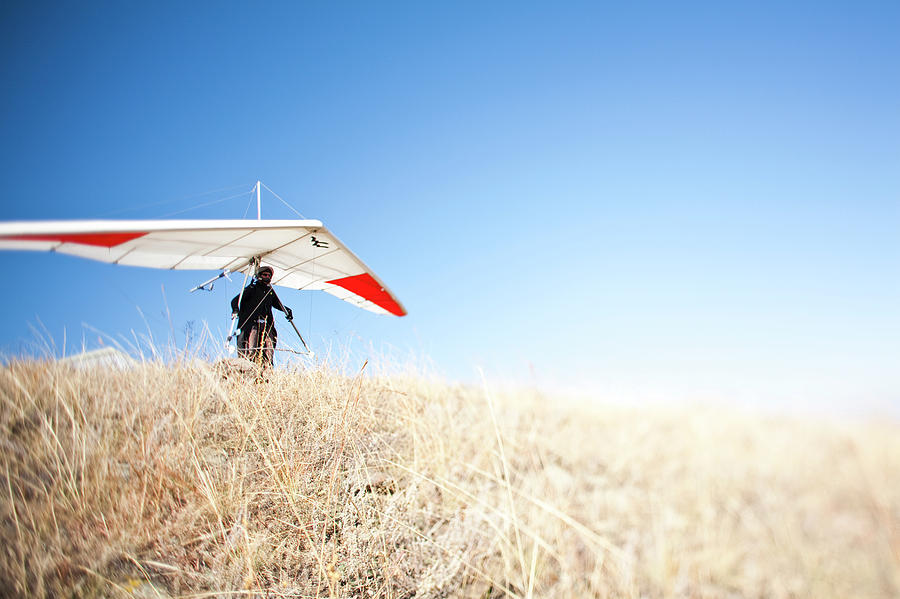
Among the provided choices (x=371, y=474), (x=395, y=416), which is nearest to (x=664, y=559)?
(x=371, y=474)

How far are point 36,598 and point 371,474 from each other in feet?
3.75

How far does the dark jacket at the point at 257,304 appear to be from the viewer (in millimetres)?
3879

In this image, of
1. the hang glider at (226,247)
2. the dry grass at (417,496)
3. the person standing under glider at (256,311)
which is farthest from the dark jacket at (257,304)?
the dry grass at (417,496)

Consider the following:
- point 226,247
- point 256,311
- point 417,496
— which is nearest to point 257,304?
point 256,311

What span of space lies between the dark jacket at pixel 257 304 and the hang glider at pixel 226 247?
0.42 metres

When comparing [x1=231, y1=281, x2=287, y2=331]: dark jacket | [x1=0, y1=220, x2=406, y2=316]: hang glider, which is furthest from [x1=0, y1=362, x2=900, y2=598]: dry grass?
[x1=231, y1=281, x2=287, y2=331]: dark jacket

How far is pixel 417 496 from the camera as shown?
168cm

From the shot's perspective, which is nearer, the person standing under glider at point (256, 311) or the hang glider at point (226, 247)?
the hang glider at point (226, 247)

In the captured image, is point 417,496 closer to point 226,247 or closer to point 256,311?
point 256,311

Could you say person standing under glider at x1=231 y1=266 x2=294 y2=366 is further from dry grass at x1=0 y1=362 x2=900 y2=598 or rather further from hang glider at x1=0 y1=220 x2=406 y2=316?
dry grass at x1=0 y1=362 x2=900 y2=598

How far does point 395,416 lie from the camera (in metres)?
2.31

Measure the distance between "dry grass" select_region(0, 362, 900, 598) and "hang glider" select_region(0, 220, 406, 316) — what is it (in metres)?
0.93

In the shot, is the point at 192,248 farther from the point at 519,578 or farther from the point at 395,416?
the point at 519,578

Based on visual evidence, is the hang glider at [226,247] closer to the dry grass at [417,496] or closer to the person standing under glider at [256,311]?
the person standing under glider at [256,311]
